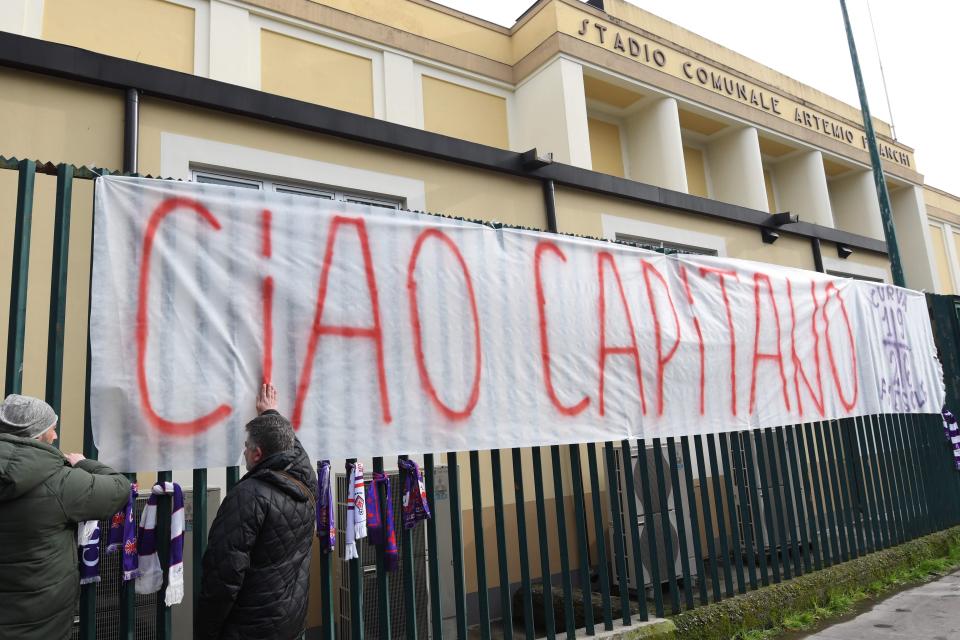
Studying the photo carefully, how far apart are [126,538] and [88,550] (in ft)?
0.45

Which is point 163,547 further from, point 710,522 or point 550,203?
point 550,203

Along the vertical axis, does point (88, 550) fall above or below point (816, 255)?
below

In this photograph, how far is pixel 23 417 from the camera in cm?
238

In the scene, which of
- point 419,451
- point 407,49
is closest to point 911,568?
point 419,451

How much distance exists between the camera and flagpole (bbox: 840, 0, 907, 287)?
9.50 metres

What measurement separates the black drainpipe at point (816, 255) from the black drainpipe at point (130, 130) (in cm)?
1014

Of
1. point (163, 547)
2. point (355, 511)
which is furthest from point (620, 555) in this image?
point (163, 547)

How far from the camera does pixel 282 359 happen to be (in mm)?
3080

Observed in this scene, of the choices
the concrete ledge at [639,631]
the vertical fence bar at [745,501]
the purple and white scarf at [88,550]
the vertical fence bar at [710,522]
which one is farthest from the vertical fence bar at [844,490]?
the purple and white scarf at [88,550]

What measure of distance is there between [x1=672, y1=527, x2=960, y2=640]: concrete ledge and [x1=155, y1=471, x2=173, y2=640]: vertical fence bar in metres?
3.07

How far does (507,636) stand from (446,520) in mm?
1967

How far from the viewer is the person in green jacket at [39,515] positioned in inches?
89.1

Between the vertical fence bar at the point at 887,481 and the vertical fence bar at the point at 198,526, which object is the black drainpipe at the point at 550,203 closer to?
the vertical fence bar at the point at 887,481

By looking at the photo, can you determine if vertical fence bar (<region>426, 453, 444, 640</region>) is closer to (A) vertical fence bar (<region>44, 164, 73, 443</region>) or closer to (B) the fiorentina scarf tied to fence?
(B) the fiorentina scarf tied to fence
